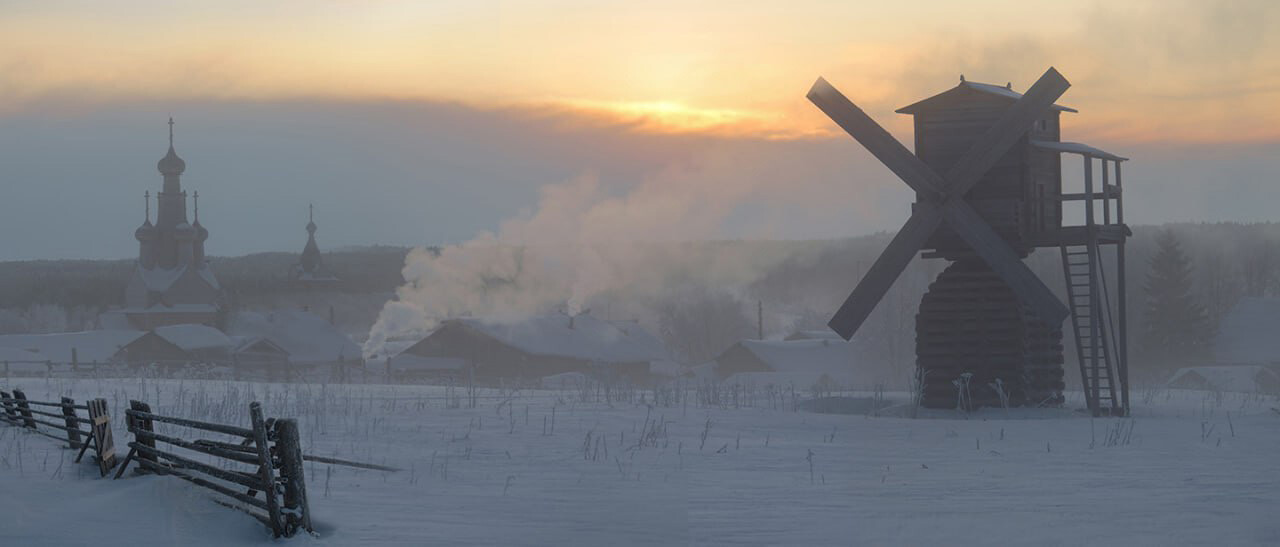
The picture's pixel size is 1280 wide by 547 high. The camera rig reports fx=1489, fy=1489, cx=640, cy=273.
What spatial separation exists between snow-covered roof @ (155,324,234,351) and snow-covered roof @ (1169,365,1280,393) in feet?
182

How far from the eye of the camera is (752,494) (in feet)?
52.8

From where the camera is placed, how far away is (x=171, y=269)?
11494 centimetres

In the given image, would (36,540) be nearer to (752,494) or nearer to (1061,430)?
(752,494)

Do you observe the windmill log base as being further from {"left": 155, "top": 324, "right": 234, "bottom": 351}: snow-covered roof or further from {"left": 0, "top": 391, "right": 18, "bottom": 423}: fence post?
{"left": 155, "top": 324, "right": 234, "bottom": 351}: snow-covered roof

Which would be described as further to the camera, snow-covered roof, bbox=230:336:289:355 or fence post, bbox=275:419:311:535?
snow-covered roof, bbox=230:336:289:355

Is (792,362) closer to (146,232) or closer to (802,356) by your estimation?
(802,356)

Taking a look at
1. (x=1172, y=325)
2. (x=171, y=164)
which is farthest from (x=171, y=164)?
(x=1172, y=325)

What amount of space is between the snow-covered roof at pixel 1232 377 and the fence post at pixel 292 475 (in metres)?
69.8

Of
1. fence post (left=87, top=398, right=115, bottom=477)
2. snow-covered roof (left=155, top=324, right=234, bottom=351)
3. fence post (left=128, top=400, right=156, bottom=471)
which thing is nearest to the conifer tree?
snow-covered roof (left=155, top=324, right=234, bottom=351)

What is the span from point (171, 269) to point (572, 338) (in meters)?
47.8

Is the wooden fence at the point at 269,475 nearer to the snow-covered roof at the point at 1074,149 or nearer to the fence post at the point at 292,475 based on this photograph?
the fence post at the point at 292,475

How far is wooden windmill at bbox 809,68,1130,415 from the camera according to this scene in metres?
30.0

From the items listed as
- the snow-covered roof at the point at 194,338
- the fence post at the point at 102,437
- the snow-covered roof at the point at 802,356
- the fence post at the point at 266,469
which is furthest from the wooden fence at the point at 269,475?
the snow-covered roof at the point at 194,338

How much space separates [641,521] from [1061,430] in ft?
41.5
